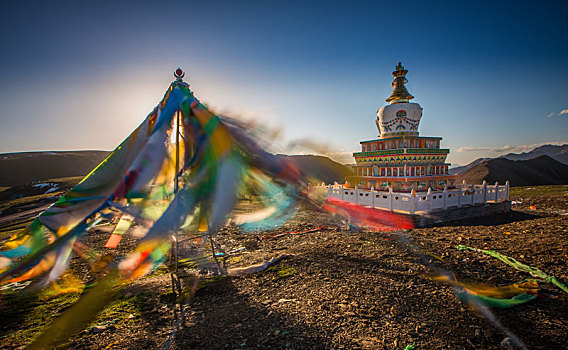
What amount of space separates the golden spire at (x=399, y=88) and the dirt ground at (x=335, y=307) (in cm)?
1208

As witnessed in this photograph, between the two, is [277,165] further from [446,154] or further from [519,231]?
[446,154]

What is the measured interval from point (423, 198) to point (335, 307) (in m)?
9.72

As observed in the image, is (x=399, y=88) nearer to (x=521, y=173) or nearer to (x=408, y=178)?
(x=408, y=178)

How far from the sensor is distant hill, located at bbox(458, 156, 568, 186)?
32812 mm

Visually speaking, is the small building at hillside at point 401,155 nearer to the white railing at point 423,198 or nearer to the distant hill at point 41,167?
the white railing at point 423,198

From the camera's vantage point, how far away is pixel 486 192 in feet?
45.1

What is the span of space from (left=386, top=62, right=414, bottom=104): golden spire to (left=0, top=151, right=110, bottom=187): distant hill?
71.9m

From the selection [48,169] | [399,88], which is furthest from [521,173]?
[48,169]

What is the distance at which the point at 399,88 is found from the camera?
17.2 metres

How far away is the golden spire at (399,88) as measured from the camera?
661 inches

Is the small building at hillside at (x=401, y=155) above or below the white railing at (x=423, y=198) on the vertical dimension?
above

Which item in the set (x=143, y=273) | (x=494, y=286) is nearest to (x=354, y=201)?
(x=494, y=286)

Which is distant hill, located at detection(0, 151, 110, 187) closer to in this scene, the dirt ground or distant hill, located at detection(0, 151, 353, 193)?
distant hill, located at detection(0, 151, 353, 193)

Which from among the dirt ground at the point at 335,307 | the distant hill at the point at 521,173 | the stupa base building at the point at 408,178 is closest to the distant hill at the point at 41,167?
the dirt ground at the point at 335,307
